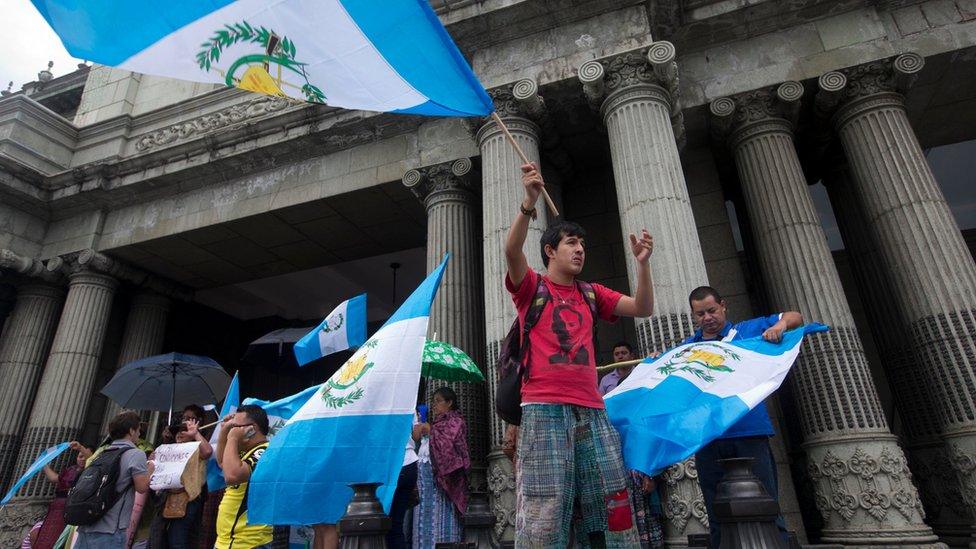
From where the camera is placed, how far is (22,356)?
43.7ft

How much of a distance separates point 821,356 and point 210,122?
13716 millimetres

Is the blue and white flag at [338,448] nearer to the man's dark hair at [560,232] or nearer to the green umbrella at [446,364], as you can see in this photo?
the man's dark hair at [560,232]

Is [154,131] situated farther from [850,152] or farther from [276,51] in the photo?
[850,152]

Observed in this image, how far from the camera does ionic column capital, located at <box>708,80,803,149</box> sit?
30.3ft

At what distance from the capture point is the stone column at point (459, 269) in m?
8.67

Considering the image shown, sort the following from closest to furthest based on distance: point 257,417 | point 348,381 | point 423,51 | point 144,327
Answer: point 348,381 → point 423,51 → point 257,417 → point 144,327

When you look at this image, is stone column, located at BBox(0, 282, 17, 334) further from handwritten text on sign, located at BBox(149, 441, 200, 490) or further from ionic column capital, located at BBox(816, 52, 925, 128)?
ionic column capital, located at BBox(816, 52, 925, 128)

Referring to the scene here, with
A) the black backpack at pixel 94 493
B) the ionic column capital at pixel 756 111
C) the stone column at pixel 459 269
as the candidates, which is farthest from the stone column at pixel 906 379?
the black backpack at pixel 94 493

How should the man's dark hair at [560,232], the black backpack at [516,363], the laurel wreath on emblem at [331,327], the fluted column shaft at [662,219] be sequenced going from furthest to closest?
the laurel wreath on emblem at [331,327] → the fluted column shaft at [662,219] → the man's dark hair at [560,232] → the black backpack at [516,363]

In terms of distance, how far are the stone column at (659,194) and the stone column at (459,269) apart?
3.02 m

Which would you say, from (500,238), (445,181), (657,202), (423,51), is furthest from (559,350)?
(445,181)

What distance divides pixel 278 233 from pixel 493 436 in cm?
830

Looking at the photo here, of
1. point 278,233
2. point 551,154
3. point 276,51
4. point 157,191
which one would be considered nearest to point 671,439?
point 276,51

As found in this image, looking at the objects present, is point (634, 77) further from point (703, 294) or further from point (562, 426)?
point (562, 426)
